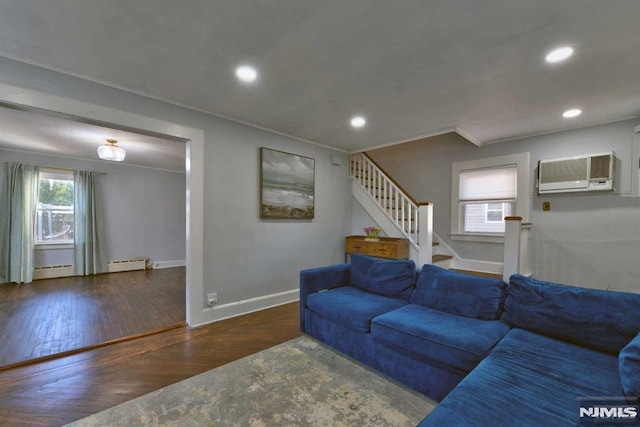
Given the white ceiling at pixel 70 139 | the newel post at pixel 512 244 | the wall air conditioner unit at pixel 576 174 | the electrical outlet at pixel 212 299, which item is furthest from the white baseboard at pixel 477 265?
the white ceiling at pixel 70 139

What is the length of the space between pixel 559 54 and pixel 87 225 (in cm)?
751

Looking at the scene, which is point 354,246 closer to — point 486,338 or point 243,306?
point 243,306

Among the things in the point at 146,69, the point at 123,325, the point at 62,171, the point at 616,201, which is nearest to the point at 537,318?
the point at 616,201

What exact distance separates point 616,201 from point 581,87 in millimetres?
1829

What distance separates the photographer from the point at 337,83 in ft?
7.68

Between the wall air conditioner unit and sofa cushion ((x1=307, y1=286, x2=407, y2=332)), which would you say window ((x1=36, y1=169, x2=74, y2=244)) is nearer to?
sofa cushion ((x1=307, y1=286, x2=407, y2=332))

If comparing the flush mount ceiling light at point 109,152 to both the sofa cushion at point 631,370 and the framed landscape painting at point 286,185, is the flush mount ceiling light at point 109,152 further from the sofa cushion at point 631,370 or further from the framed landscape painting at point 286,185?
the sofa cushion at point 631,370

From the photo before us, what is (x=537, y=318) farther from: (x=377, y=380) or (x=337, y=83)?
(x=337, y=83)

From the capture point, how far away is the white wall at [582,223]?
3.15m

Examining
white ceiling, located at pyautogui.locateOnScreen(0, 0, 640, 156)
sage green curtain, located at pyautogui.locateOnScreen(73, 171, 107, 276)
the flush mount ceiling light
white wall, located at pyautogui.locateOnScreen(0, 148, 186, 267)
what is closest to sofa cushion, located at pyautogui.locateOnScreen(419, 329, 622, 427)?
white ceiling, located at pyautogui.locateOnScreen(0, 0, 640, 156)

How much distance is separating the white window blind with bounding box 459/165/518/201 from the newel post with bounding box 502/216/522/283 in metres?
1.09

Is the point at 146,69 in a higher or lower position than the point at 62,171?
higher

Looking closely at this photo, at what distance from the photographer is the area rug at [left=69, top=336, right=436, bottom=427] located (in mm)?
1569

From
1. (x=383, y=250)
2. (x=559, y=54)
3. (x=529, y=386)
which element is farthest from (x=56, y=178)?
(x=559, y=54)
